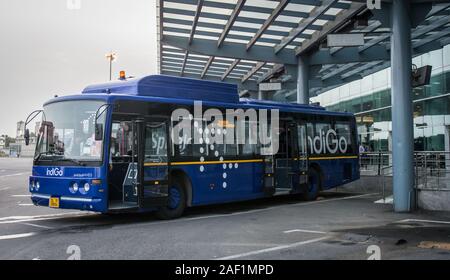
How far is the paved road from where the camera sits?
23.8 ft

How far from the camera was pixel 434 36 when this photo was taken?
19594 mm

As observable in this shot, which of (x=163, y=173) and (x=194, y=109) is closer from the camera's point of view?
(x=163, y=173)

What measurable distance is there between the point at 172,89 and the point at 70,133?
9.10 feet

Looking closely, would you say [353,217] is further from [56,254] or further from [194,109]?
[56,254]

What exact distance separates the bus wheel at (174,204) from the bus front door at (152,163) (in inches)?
14.8

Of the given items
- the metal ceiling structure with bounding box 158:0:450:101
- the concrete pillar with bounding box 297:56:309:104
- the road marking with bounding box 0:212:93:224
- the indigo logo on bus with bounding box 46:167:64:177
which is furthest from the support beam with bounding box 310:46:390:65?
the indigo logo on bus with bounding box 46:167:64:177

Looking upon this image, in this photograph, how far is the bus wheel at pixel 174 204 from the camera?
1109 centimetres

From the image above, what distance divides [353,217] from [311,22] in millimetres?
7709

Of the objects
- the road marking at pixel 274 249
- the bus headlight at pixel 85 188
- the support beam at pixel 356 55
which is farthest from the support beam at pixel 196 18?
the road marking at pixel 274 249

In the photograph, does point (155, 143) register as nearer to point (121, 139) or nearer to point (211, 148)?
point (121, 139)

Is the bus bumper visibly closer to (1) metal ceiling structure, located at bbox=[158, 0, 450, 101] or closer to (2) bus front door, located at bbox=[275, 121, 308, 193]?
(2) bus front door, located at bbox=[275, 121, 308, 193]

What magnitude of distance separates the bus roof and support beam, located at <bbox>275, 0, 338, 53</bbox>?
429cm

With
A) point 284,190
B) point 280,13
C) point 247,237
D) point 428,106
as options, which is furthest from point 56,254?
point 428,106

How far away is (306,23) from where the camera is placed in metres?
16.7
